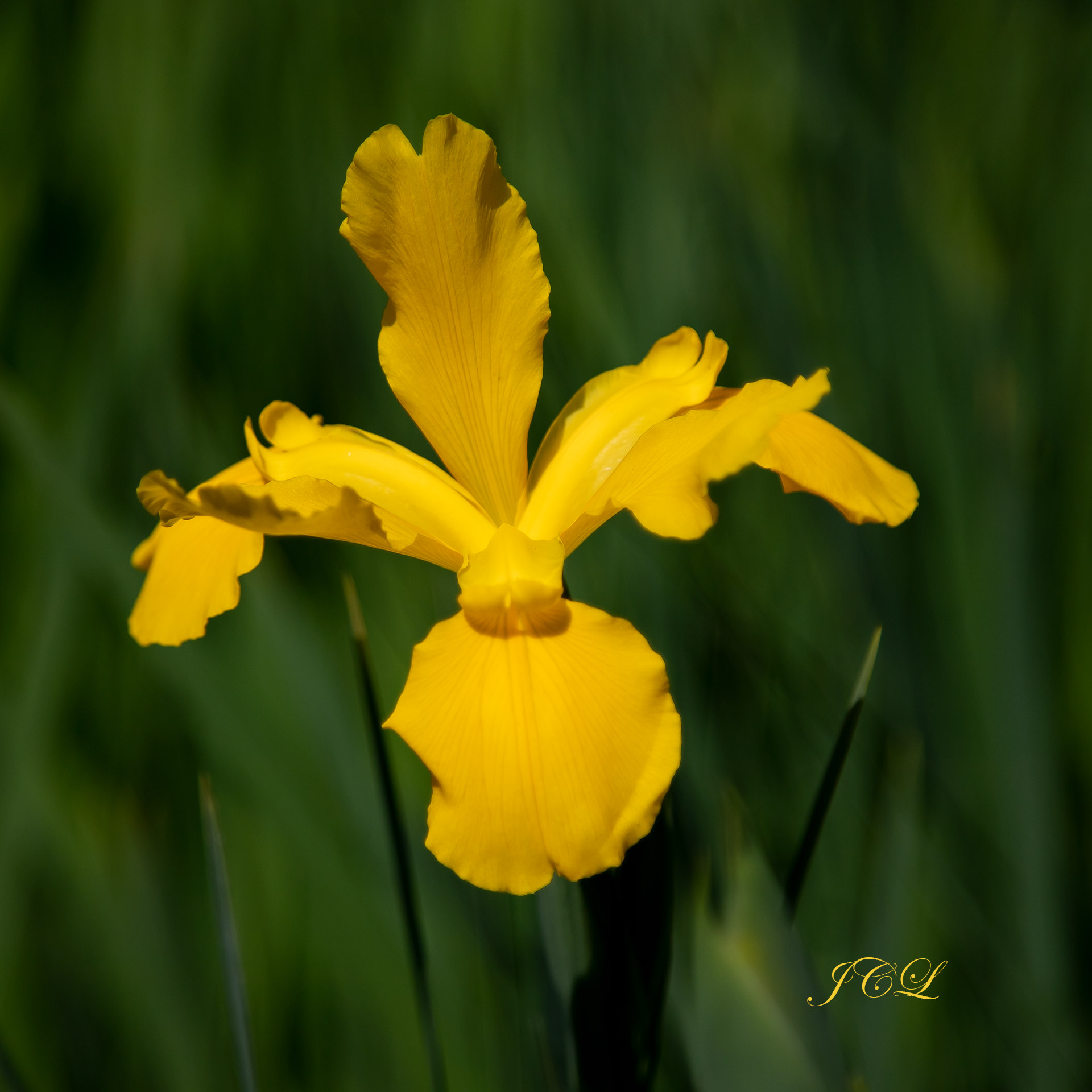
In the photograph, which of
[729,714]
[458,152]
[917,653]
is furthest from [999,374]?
[458,152]

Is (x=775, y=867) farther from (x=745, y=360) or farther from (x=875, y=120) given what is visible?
(x=875, y=120)

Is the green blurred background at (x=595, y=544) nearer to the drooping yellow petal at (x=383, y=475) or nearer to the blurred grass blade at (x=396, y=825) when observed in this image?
the blurred grass blade at (x=396, y=825)

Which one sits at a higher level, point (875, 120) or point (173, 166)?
point (173, 166)

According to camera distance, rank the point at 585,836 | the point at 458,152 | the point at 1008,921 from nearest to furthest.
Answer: the point at 585,836, the point at 458,152, the point at 1008,921

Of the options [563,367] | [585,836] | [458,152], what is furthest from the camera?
[563,367]
